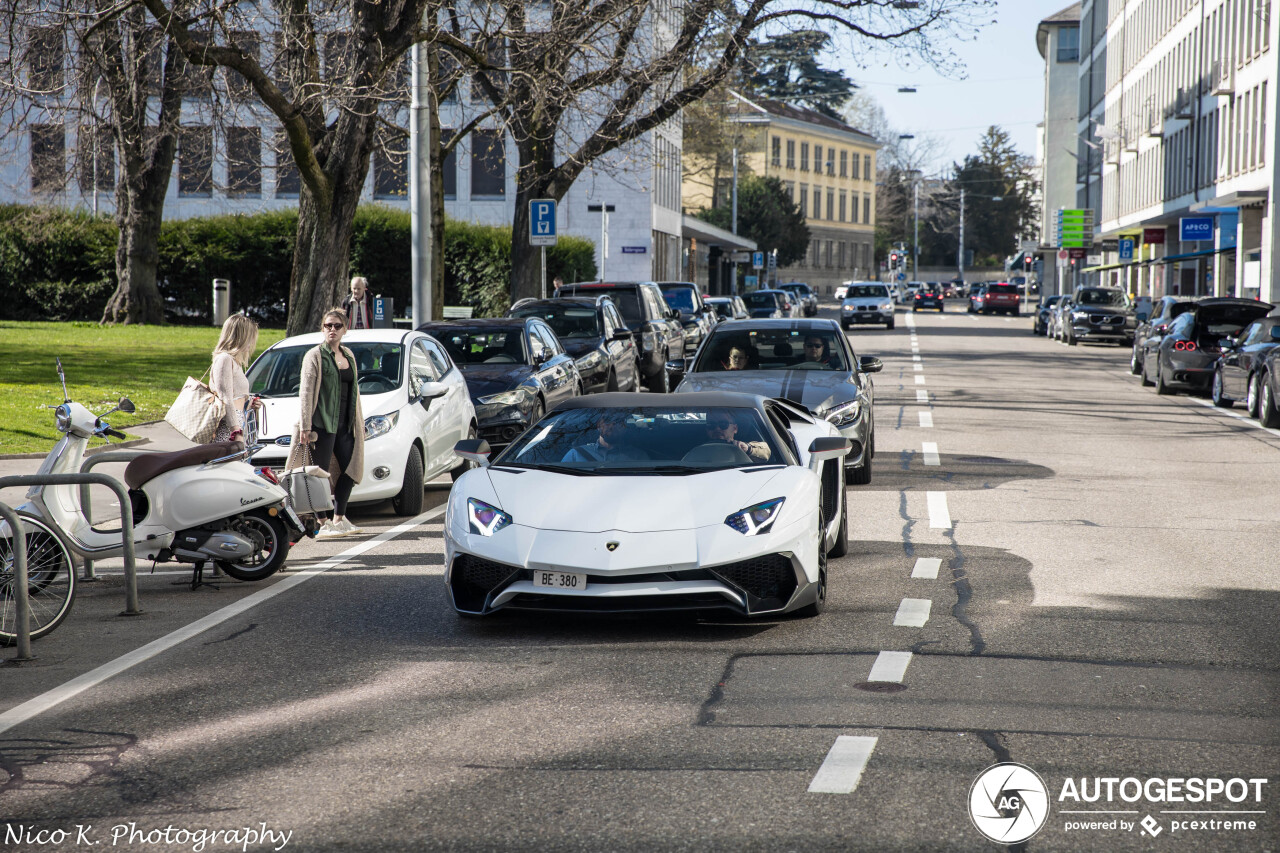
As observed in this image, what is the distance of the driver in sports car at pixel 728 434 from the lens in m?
8.24

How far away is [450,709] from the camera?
236 inches

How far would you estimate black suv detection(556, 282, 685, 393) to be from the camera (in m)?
24.9

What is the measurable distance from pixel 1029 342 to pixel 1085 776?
43.3 m

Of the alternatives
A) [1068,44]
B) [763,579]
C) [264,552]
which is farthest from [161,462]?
[1068,44]

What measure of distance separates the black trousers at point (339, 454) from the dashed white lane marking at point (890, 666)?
506 cm

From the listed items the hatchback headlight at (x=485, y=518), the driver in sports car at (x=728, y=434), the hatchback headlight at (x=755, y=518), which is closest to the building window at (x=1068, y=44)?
the driver in sports car at (x=728, y=434)

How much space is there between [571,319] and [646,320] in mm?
4307

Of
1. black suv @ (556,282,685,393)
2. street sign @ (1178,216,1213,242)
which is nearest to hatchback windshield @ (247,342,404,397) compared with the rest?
black suv @ (556,282,685,393)

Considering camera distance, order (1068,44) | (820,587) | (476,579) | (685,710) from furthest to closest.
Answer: (1068,44) < (820,587) < (476,579) < (685,710)

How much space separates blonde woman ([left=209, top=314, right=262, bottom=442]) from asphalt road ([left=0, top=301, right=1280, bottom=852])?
1059 mm

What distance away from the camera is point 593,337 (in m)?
21.1

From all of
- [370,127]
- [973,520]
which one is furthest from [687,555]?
[370,127]

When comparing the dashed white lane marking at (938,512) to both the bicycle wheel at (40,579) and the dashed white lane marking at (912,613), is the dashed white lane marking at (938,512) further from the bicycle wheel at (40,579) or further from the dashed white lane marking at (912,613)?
the bicycle wheel at (40,579)

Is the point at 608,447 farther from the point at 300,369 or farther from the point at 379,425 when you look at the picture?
the point at 300,369
